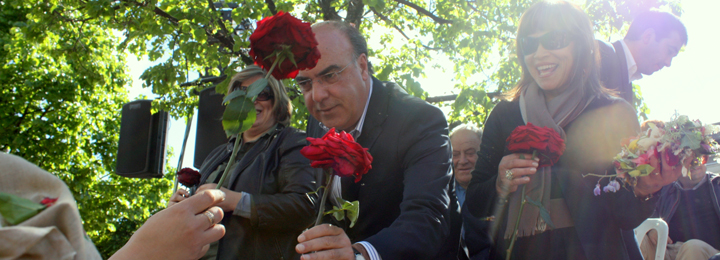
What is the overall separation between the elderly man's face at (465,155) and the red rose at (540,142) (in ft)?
6.52

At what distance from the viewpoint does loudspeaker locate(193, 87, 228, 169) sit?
18.5ft

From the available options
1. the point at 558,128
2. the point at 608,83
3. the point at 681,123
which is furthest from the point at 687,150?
the point at 608,83

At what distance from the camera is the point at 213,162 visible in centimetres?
298

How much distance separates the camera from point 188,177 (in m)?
2.77

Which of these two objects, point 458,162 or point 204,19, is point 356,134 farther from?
point 204,19

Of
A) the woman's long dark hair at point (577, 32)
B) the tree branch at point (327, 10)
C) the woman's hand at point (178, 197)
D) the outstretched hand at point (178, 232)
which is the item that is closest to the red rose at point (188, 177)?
the woman's hand at point (178, 197)

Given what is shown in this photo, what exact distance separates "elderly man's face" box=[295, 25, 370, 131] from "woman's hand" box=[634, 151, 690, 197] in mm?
1142

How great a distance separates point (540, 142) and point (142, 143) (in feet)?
22.4

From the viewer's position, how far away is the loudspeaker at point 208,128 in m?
5.63

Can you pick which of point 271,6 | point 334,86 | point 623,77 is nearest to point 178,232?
point 334,86

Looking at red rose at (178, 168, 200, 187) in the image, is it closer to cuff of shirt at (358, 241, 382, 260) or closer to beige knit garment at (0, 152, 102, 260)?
cuff of shirt at (358, 241, 382, 260)

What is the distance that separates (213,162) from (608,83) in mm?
2245

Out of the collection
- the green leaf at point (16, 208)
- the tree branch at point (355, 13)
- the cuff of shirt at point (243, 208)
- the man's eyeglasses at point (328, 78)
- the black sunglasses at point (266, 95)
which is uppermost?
the tree branch at point (355, 13)

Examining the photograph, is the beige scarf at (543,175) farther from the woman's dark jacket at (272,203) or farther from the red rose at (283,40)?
the red rose at (283,40)
